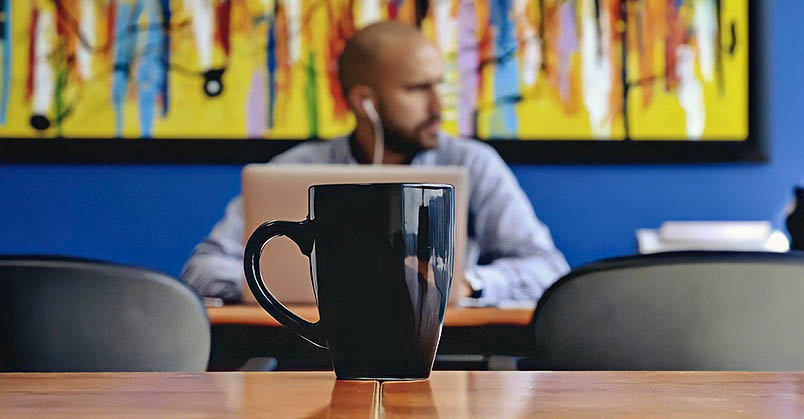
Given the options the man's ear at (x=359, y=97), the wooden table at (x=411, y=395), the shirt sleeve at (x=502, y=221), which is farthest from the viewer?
the man's ear at (x=359, y=97)

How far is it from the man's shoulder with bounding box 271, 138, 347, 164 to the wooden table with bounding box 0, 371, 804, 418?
2.74 m

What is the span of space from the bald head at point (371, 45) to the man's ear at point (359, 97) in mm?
17

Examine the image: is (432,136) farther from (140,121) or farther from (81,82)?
(81,82)

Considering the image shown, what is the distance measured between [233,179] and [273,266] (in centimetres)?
154

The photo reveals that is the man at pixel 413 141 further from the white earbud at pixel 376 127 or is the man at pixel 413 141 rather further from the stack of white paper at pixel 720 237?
the stack of white paper at pixel 720 237

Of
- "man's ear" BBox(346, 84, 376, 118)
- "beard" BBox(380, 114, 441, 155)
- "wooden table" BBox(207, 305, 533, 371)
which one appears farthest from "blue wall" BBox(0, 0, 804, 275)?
"wooden table" BBox(207, 305, 533, 371)

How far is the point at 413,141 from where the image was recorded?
329cm

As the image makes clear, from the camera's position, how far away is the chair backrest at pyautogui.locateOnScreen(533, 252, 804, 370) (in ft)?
3.68

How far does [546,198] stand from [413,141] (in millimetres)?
508

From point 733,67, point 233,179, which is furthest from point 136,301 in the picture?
point 733,67

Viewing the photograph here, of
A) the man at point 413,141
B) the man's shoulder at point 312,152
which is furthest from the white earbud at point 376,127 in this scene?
the man's shoulder at point 312,152

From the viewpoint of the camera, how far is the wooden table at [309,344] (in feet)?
5.62

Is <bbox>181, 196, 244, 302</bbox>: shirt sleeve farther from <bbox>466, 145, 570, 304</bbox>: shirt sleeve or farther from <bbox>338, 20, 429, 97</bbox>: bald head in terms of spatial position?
<bbox>338, 20, 429, 97</bbox>: bald head

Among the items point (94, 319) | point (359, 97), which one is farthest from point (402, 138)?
point (94, 319)
